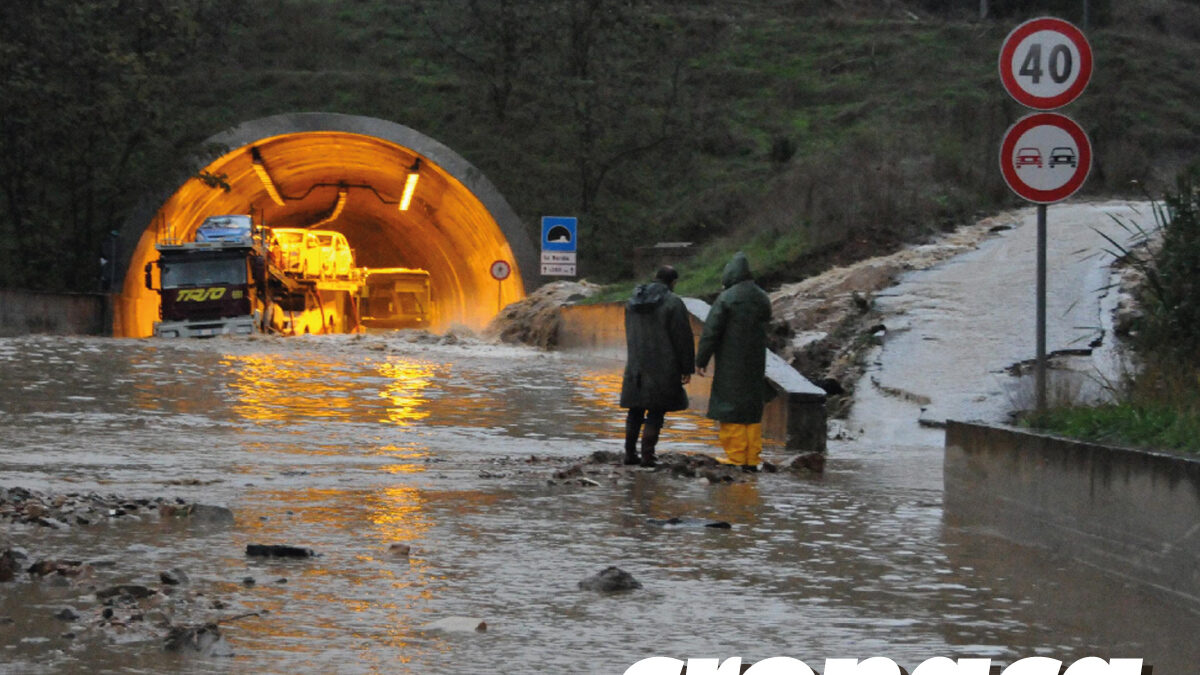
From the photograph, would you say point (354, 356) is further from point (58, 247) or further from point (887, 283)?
point (58, 247)

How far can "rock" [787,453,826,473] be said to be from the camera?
43.2 ft

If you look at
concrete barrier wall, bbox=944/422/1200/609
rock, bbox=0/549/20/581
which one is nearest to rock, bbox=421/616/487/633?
rock, bbox=0/549/20/581

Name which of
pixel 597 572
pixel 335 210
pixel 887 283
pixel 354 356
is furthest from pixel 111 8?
pixel 597 572

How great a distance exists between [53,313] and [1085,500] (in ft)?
109

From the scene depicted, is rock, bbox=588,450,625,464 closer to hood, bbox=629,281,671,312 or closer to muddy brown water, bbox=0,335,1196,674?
muddy brown water, bbox=0,335,1196,674

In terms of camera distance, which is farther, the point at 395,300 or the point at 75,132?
the point at 395,300

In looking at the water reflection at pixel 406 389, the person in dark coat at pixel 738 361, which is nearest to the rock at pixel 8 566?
the person in dark coat at pixel 738 361

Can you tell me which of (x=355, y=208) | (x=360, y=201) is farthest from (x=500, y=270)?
(x=355, y=208)

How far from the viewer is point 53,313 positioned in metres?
38.4

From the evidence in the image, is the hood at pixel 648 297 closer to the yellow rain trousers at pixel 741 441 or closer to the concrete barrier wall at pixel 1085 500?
the yellow rain trousers at pixel 741 441

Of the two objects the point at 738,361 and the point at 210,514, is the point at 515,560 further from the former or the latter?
the point at 738,361

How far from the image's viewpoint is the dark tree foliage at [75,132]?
139ft

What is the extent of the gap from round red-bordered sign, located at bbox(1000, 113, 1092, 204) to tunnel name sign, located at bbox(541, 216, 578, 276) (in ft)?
92.0

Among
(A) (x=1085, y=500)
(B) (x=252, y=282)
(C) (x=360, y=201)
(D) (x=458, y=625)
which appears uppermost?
(C) (x=360, y=201)
